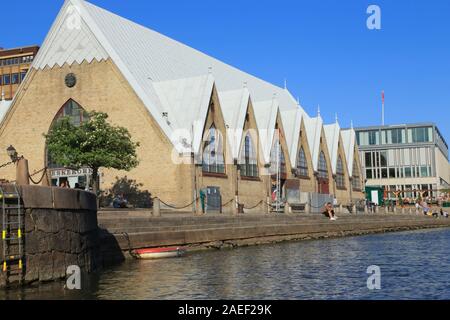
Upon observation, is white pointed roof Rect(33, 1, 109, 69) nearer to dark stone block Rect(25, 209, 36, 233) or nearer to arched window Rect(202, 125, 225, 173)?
arched window Rect(202, 125, 225, 173)

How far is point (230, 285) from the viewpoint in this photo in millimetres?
19578

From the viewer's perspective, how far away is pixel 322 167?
85062 mm

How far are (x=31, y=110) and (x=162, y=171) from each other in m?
15.4

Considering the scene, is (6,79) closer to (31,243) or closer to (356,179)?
(356,179)

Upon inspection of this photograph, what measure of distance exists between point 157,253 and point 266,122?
4251 centimetres

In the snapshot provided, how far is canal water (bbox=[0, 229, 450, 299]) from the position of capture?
17516 mm

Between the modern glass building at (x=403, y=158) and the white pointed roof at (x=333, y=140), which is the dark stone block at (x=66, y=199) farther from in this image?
the modern glass building at (x=403, y=158)

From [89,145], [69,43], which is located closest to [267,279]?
[89,145]

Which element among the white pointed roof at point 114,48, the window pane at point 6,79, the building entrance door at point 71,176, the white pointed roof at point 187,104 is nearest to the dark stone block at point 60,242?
the white pointed roof at point 114,48

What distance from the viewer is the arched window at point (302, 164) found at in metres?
77.2

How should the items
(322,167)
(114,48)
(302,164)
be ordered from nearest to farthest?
(114,48) < (302,164) < (322,167)

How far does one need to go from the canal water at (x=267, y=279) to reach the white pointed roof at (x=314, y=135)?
169 ft

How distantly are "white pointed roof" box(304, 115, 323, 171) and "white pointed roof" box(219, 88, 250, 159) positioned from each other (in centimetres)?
2001
